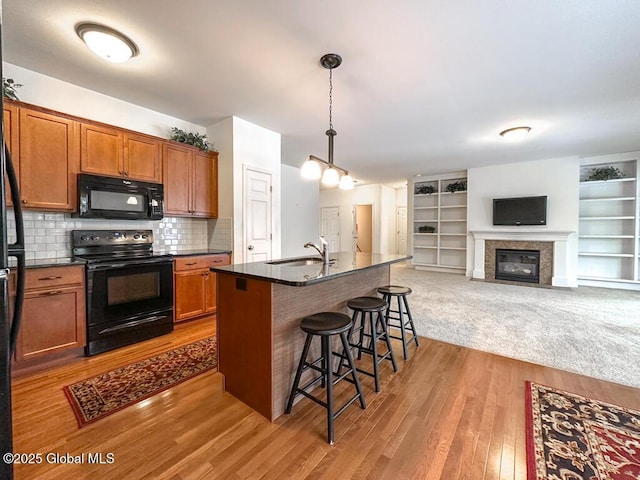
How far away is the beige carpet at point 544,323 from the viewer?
270 cm

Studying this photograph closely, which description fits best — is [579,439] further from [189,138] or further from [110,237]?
[189,138]

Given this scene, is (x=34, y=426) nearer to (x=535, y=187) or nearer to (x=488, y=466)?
(x=488, y=466)

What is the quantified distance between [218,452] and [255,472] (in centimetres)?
27

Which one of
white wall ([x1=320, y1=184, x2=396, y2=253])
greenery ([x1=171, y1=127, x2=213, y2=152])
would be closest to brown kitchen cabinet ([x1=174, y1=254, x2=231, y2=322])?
greenery ([x1=171, y1=127, x2=213, y2=152])

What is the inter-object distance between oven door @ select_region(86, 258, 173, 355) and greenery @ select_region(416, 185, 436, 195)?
6.68 metres

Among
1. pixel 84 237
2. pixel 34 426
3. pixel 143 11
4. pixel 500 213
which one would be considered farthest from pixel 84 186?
pixel 500 213

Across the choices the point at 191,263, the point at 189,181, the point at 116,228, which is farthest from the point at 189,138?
the point at 191,263

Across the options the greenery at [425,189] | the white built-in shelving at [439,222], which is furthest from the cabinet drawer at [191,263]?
the greenery at [425,189]

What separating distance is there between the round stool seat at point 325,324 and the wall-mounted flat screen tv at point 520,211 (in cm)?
600

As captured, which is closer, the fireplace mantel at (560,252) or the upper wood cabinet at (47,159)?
the upper wood cabinet at (47,159)

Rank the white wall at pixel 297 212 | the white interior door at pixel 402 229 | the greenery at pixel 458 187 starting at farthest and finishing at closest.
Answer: the white interior door at pixel 402 229, the greenery at pixel 458 187, the white wall at pixel 297 212

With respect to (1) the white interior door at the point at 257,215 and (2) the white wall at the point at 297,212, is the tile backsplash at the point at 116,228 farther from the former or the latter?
(2) the white wall at the point at 297,212

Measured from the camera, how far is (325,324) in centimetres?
186

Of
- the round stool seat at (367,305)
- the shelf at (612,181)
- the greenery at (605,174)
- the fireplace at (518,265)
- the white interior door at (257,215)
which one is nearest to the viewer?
the round stool seat at (367,305)
